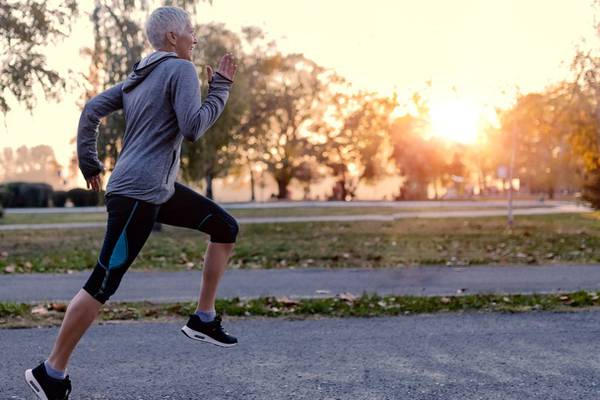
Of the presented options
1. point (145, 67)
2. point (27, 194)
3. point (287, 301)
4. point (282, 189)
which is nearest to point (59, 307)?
point (287, 301)

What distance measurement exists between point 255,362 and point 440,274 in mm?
5021

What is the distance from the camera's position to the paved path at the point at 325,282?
24.0 feet

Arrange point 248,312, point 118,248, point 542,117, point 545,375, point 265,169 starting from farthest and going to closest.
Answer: point 265,169 → point 542,117 → point 248,312 → point 545,375 → point 118,248

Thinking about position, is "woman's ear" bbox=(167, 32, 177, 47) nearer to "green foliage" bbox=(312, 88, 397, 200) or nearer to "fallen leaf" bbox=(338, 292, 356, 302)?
"fallen leaf" bbox=(338, 292, 356, 302)

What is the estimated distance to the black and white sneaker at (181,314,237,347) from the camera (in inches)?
151

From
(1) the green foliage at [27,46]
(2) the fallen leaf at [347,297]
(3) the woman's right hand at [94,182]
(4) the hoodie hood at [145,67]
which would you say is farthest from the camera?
(1) the green foliage at [27,46]

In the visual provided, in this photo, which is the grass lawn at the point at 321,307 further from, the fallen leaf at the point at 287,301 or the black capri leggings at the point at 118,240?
the black capri leggings at the point at 118,240

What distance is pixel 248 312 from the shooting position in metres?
6.05

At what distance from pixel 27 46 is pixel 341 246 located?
761 centimetres

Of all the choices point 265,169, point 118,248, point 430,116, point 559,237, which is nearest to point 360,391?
point 118,248

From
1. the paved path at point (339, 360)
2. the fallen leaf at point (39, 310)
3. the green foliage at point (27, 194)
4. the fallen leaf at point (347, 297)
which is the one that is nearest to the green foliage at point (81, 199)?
the green foliage at point (27, 194)

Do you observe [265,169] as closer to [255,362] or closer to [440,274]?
[440,274]

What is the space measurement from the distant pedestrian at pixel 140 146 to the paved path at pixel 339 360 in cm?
50

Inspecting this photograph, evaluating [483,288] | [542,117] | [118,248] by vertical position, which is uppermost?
[542,117]
